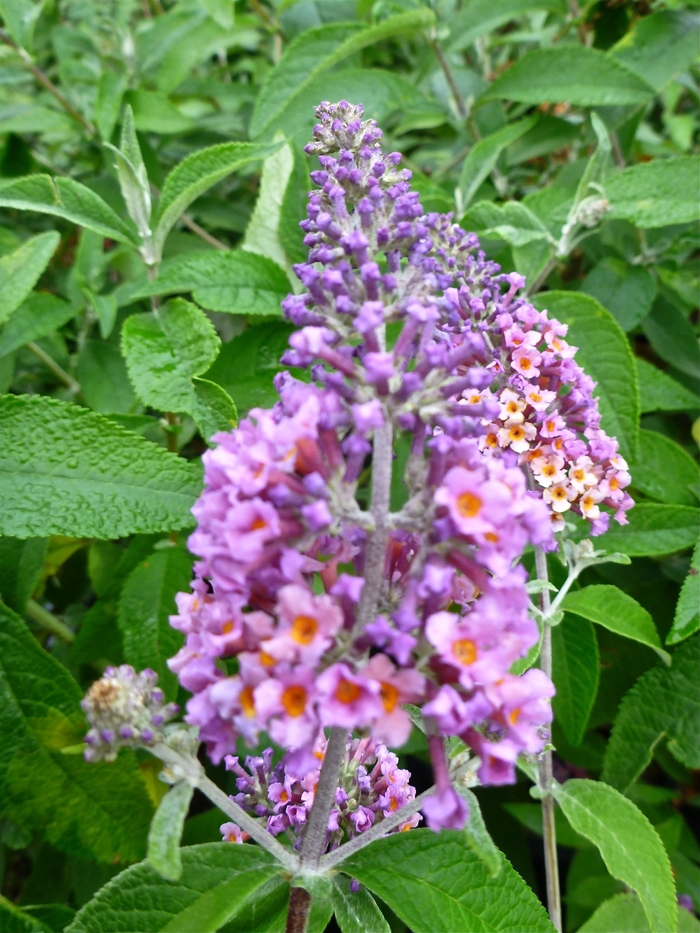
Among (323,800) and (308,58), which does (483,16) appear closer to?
(308,58)

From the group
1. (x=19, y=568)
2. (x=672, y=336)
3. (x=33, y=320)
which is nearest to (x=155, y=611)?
(x=19, y=568)

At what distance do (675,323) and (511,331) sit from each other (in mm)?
1134

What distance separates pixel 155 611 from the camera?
152 centimetres

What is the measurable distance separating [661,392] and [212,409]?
1275 mm

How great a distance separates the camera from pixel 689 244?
2.25 meters

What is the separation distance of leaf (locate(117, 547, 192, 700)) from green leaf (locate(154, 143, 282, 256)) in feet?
2.55

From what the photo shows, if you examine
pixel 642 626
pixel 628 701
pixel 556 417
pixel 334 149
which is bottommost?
pixel 628 701

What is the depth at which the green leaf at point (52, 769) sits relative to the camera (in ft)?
4.35

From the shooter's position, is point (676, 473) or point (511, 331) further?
point (676, 473)

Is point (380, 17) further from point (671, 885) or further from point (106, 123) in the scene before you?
point (671, 885)

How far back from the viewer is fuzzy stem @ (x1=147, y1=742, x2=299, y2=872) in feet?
3.17

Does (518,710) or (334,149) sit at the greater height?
(334,149)

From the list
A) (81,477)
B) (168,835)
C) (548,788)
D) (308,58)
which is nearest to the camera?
(168,835)

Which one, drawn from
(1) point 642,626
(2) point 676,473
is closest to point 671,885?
(1) point 642,626
